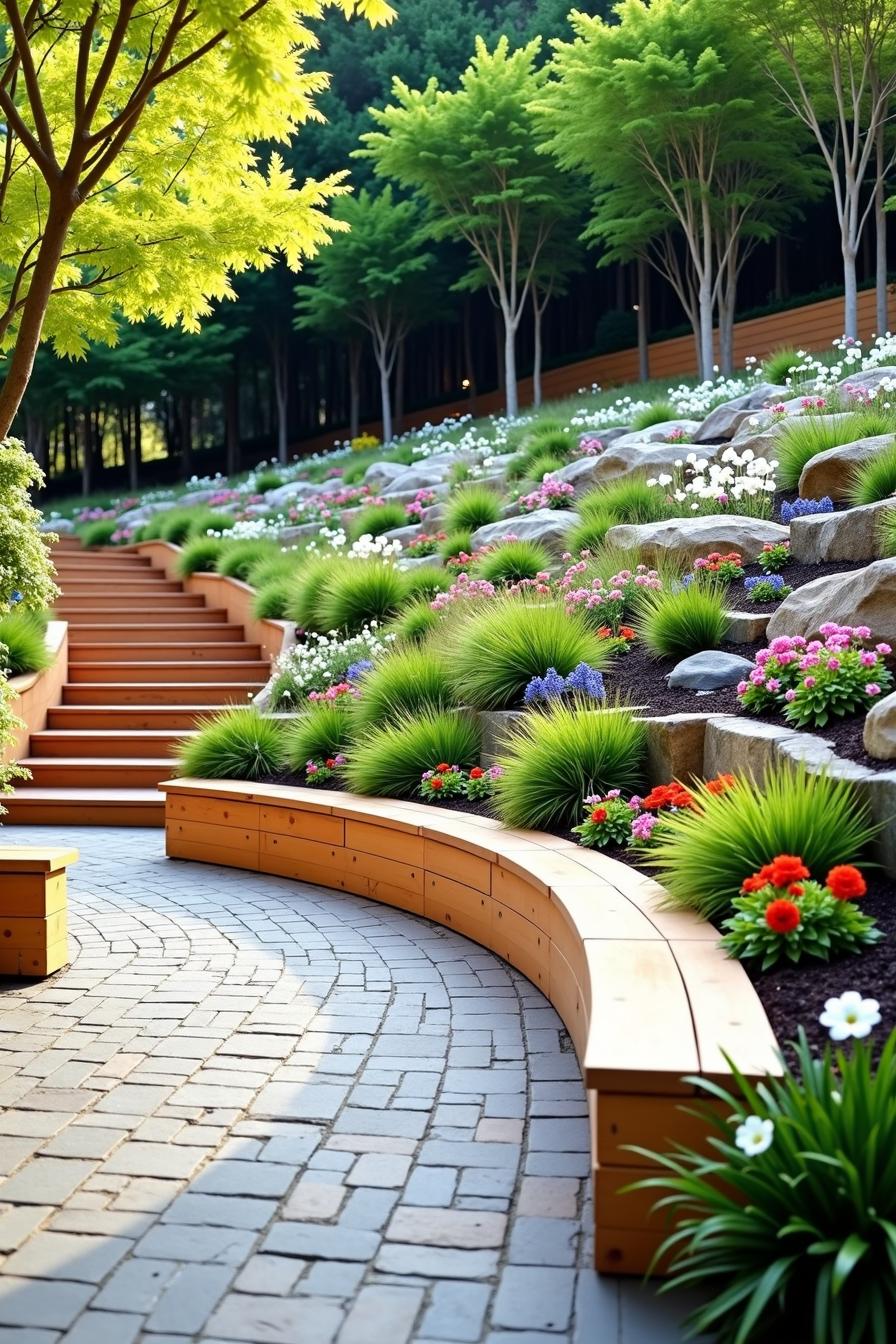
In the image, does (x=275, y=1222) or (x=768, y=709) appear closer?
(x=275, y=1222)

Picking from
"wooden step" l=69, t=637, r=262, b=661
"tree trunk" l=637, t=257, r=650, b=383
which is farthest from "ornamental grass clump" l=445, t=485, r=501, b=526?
"tree trunk" l=637, t=257, r=650, b=383

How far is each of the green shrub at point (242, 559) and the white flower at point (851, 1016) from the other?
10573mm

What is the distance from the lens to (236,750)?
7594 mm

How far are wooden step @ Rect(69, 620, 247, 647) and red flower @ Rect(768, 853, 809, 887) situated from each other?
9.10 meters

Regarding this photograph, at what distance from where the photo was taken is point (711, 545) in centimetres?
741

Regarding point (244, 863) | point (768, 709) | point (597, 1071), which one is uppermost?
point (768, 709)

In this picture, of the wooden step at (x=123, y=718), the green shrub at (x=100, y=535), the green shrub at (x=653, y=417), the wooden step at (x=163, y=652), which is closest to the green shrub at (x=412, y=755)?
the wooden step at (x=123, y=718)

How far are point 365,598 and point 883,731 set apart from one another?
5.79m

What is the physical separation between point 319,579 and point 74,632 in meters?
3.36

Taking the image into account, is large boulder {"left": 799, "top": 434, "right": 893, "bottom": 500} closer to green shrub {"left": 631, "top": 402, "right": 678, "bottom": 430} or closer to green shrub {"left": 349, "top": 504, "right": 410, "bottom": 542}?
green shrub {"left": 631, "top": 402, "right": 678, "bottom": 430}

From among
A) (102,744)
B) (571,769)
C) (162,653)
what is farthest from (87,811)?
(571,769)

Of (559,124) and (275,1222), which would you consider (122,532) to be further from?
(275,1222)

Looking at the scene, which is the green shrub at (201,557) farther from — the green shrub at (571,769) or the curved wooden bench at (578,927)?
the green shrub at (571,769)

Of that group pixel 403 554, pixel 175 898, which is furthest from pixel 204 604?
pixel 175 898
